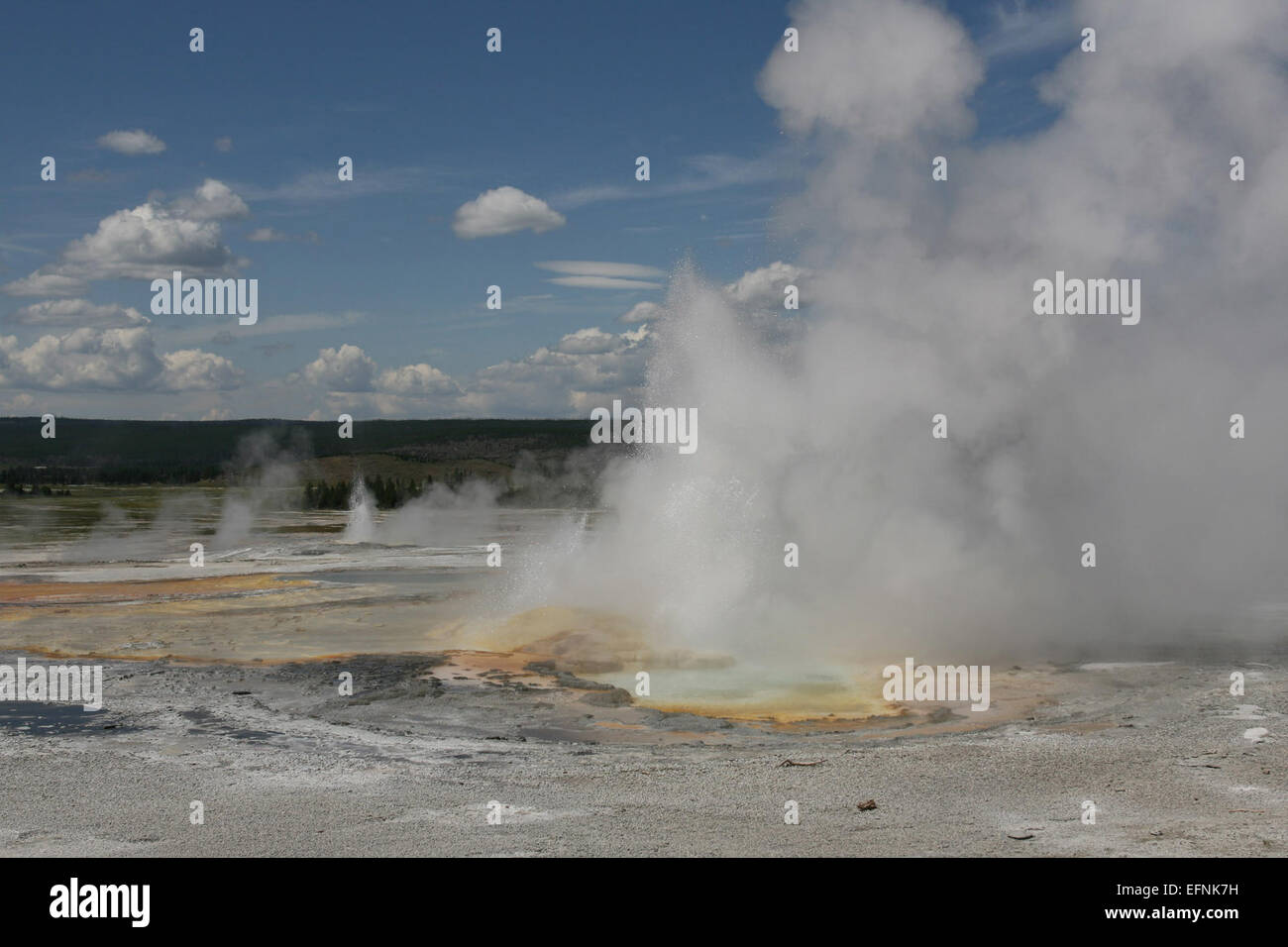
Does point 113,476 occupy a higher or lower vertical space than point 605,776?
higher

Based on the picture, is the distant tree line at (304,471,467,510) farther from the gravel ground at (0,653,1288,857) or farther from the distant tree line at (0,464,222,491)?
the gravel ground at (0,653,1288,857)

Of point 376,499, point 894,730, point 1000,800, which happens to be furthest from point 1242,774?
point 376,499

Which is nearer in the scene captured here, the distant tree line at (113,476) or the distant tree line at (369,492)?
the distant tree line at (369,492)

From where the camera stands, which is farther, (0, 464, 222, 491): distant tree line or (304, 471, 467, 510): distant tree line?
(0, 464, 222, 491): distant tree line

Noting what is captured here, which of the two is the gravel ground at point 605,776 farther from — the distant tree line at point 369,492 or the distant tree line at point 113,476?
the distant tree line at point 113,476

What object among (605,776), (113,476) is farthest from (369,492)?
(605,776)

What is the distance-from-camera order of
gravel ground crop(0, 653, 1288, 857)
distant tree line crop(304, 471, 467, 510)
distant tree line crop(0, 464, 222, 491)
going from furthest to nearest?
distant tree line crop(0, 464, 222, 491) < distant tree line crop(304, 471, 467, 510) < gravel ground crop(0, 653, 1288, 857)

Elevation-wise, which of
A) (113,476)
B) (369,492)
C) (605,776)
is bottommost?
(605,776)

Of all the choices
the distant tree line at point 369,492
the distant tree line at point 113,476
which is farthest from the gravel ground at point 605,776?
the distant tree line at point 113,476

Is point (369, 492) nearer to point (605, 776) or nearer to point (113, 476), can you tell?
point (113, 476)

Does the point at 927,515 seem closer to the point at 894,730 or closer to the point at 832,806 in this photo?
the point at 894,730

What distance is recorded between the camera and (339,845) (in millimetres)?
8414

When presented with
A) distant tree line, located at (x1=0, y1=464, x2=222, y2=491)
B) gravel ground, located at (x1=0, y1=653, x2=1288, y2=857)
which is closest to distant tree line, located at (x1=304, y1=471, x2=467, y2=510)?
distant tree line, located at (x1=0, y1=464, x2=222, y2=491)

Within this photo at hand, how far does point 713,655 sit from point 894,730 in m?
4.38
